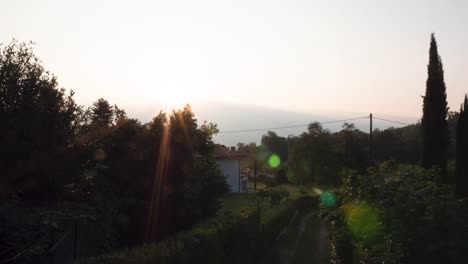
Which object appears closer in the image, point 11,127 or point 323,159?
point 11,127

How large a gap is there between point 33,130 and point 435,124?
2734cm

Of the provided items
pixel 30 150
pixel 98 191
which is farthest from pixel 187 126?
pixel 30 150

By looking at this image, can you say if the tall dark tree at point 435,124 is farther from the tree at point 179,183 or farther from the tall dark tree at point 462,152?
the tree at point 179,183

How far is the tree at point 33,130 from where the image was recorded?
17.2 m

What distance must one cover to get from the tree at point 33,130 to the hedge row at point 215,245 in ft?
20.4

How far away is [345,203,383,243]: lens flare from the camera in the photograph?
1006 cm

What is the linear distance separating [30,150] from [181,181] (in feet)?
17.0

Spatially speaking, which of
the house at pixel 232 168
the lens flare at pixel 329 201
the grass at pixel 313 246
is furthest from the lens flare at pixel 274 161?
the lens flare at pixel 329 201

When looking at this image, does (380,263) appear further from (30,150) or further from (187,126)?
(30,150)

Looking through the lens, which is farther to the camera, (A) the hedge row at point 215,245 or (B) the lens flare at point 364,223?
(B) the lens flare at point 364,223

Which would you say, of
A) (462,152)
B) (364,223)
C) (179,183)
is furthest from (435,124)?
(364,223)

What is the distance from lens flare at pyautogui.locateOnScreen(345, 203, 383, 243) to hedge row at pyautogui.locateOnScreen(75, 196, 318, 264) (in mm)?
3600

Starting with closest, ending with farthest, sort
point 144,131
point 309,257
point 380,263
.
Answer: point 380,263, point 144,131, point 309,257

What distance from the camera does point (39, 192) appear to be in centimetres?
1894
